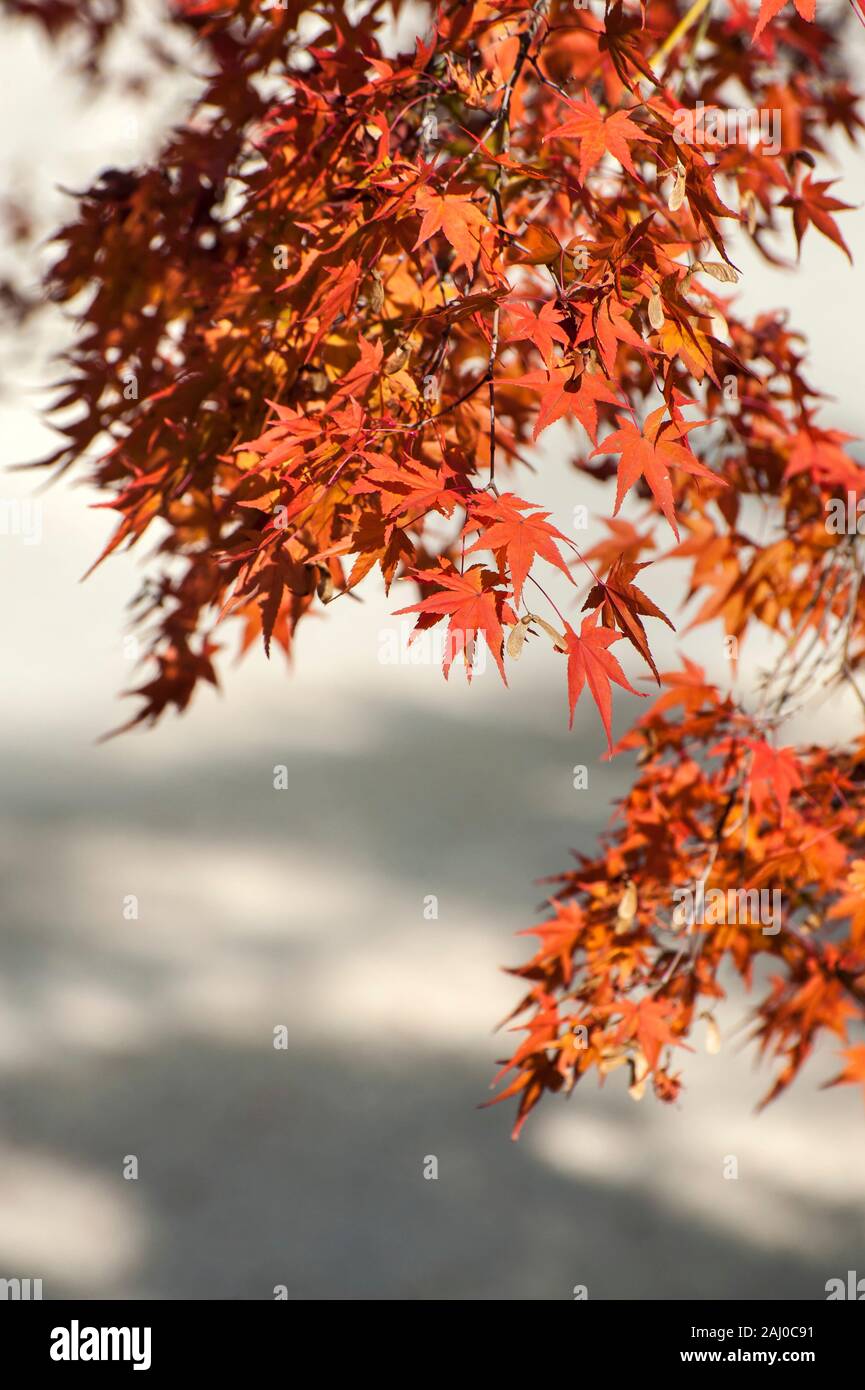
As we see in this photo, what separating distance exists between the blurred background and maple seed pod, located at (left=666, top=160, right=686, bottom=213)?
0.71 metres

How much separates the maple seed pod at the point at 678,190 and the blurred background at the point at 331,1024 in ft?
2.33

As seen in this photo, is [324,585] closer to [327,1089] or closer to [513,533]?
[513,533]

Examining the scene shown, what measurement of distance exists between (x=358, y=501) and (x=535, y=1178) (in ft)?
5.12

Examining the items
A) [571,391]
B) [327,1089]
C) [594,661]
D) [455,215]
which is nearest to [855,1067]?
[594,661]

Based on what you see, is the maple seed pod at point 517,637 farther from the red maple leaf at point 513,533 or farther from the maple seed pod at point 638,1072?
the maple seed pod at point 638,1072

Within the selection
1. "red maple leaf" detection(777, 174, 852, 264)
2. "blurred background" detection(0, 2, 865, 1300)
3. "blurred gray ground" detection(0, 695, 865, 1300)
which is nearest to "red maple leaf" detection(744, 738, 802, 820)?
"red maple leaf" detection(777, 174, 852, 264)

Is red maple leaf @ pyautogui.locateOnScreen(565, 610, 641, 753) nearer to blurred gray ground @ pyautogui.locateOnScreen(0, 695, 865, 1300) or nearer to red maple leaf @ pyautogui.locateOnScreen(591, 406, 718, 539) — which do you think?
red maple leaf @ pyautogui.locateOnScreen(591, 406, 718, 539)

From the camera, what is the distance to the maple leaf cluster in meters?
0.86

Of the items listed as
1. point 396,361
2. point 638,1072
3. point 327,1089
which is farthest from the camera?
point 327,1089

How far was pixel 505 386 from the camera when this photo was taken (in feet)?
4.21

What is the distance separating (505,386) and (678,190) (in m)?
0.45

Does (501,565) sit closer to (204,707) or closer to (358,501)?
(358,501)

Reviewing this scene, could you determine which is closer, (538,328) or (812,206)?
(538,328)

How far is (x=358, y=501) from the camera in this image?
0.93m
